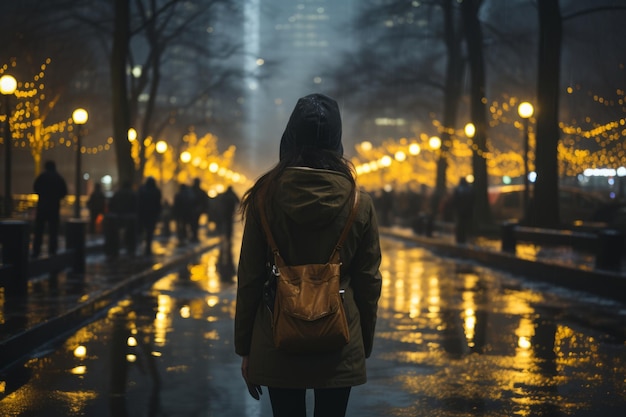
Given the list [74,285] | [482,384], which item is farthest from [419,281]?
[482,384]

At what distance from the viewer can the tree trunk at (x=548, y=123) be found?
2784 centimetres

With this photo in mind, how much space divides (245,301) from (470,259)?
23335mm

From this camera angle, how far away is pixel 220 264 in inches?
976

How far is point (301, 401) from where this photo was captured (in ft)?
13.8

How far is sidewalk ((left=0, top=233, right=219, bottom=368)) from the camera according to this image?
10438mm

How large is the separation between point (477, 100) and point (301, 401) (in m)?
33.8

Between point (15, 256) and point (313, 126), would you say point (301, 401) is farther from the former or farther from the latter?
point (15, 256)

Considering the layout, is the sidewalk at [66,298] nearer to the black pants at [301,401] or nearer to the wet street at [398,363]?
the wet street at [398,363]

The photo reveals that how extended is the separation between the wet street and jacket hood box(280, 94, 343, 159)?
3.39 meters

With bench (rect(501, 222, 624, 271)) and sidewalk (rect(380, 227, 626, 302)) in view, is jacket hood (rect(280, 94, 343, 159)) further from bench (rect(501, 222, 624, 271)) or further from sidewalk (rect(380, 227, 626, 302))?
bench (rect(501, 222, 624, 271))

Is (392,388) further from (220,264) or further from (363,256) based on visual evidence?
(220,264)

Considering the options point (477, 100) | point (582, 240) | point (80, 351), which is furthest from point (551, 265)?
point (477, 100)

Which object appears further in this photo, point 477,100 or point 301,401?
point 477,100

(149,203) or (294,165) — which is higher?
(294,165)
